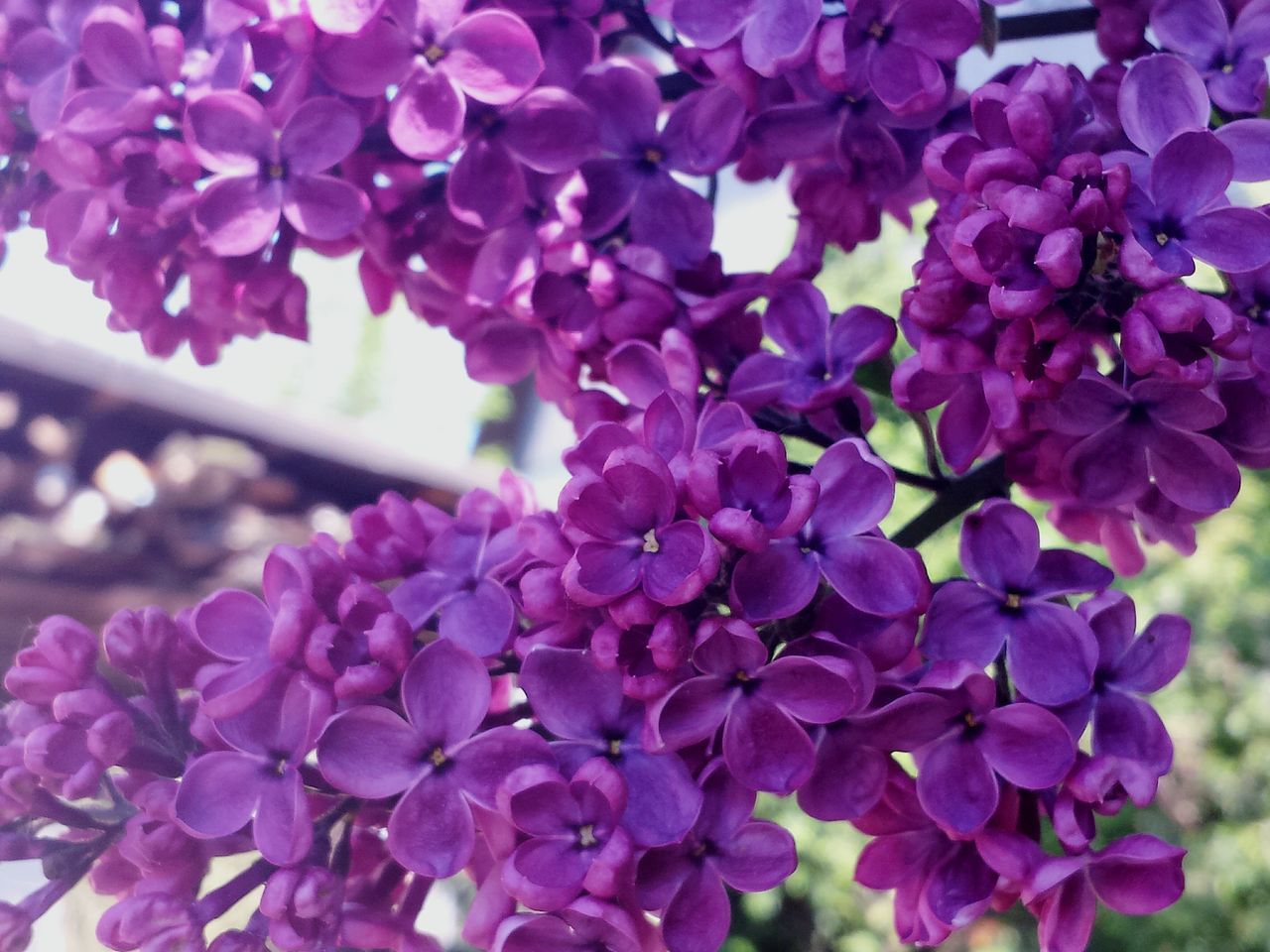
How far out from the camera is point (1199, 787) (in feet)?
4.91

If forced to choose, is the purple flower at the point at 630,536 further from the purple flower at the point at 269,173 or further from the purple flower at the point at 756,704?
the purple flower at the point at 269,173

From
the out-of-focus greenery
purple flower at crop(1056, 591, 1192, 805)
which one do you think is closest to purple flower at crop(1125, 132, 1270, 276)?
purple flower at crop(1056, 591, 1192, 805)

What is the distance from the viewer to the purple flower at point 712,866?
33 cm

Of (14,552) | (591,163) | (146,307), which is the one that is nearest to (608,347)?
(591,163)

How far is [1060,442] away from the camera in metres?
0.37

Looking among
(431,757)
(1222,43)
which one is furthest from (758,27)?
(431,757)

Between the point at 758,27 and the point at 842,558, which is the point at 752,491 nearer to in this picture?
the point at 842,558

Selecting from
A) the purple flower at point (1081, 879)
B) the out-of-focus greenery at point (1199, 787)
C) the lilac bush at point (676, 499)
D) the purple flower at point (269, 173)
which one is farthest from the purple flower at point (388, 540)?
the out-of-focus greenery at point (1199, 787)

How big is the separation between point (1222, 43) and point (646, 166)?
0.20 metres

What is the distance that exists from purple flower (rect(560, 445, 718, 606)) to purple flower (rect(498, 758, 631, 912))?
1.9 inches

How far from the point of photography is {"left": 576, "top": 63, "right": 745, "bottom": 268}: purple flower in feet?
1.45

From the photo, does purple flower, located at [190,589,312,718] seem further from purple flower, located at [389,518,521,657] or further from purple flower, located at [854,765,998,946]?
purple flower, located at [854,765,998,946]

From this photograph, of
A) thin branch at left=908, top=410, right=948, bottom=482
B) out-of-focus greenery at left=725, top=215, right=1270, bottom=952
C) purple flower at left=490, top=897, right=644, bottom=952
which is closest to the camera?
purple flower at left=490, top=897, right=644, bottom=952

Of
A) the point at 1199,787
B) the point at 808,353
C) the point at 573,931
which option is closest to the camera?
the point at 573,931
